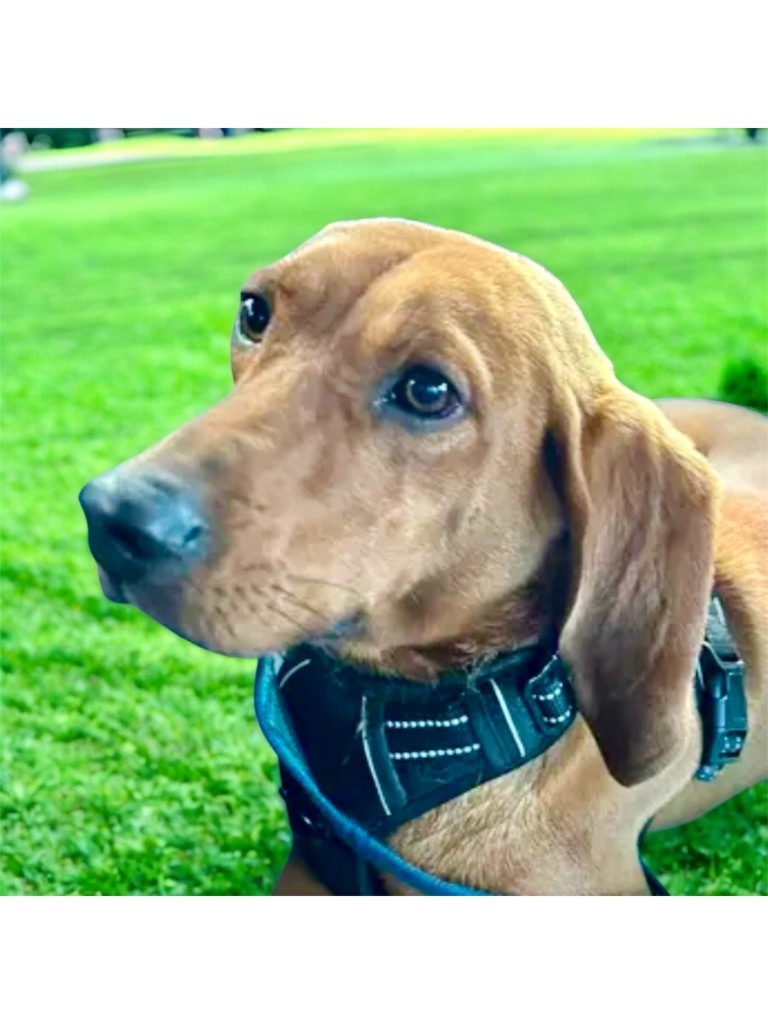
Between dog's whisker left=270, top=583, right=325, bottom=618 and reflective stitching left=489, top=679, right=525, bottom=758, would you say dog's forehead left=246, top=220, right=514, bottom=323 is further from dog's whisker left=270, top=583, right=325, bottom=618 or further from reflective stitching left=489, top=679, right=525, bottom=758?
reflective stitching left=489, top=679, right=525, bottom=758

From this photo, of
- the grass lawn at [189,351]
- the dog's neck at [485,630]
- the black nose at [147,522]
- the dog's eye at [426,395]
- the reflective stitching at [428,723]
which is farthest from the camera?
the grass lawn at [189,351]

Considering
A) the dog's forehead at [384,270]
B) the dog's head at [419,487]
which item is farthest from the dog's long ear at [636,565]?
the dog's forehead at [384,270]

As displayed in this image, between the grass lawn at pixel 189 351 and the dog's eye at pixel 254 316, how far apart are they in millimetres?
325

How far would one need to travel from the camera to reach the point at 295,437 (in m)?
1.64

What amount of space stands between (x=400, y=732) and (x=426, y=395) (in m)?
0.50

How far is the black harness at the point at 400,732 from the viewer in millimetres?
1867

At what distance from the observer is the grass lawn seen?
2.13 m

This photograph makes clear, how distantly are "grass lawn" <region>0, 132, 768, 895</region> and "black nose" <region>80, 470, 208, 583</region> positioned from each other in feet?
2.24

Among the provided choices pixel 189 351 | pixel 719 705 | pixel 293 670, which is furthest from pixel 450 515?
pixel 189 351

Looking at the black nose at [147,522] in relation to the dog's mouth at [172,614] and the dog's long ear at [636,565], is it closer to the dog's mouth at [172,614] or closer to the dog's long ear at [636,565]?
the dog's mouth at [172,614]

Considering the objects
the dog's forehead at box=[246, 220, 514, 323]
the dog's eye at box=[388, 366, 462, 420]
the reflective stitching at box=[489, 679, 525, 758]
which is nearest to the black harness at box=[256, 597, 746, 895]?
the reflective stitching at box=[489, 679, 525, 758]

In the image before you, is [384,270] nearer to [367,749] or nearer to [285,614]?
[285,614]
